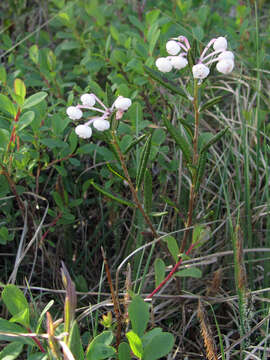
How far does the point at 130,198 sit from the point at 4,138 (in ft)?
1.85

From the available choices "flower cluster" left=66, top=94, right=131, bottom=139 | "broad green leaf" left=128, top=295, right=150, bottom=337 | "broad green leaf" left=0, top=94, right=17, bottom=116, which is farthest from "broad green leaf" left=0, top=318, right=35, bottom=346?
"broad green leaf" left=0, top=94, right=17, bottom=116

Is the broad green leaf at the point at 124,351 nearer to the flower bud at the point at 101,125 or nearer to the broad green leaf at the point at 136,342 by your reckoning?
the broad green leaf at the point at 136,342

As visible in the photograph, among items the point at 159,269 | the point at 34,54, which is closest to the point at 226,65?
the point at 159,269

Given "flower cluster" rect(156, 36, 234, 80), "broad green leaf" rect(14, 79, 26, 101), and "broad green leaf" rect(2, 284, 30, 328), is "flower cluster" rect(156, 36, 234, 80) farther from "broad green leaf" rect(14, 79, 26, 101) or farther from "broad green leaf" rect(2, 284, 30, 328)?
"broad green leaf" rect(2, 284, 30, 328)

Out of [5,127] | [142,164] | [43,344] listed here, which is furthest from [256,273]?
[5,127]

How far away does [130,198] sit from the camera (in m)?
1.77

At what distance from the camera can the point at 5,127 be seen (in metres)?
1.48

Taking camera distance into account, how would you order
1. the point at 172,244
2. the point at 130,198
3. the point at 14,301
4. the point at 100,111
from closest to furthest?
the point at 14,301
the point at 100,111
the point at 172,244
the point at 130,198

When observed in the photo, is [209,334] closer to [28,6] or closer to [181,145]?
[181,145]

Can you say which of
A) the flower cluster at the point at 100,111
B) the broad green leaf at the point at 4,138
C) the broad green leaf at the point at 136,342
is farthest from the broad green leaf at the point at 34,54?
the broad green leaf at the point at 136,342

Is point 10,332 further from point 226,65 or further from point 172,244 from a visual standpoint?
point 226,65

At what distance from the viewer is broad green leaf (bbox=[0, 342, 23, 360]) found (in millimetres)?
1016

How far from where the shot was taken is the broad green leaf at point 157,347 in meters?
1.03

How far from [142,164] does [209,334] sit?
46 cm
